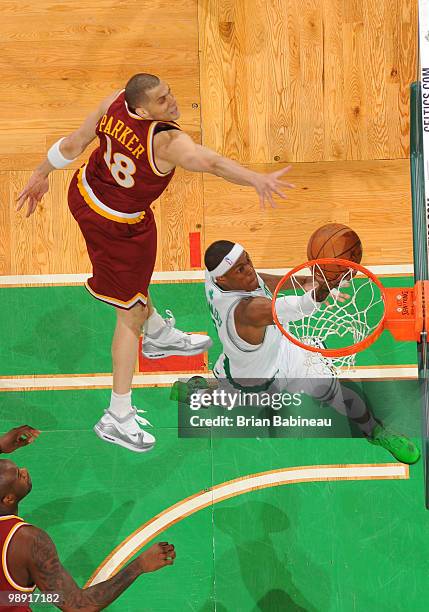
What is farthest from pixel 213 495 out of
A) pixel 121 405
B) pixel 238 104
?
pixel 238 104

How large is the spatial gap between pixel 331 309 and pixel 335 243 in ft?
1.34

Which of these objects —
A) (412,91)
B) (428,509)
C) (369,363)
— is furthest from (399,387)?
(412,91)

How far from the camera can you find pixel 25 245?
5.16 metres

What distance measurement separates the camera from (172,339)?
5.02 meters

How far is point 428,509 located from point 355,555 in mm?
470

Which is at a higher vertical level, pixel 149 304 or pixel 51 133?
pixel 51 133

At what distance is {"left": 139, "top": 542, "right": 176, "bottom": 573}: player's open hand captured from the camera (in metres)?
4.89

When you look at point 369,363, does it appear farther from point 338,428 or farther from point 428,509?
point 428,509

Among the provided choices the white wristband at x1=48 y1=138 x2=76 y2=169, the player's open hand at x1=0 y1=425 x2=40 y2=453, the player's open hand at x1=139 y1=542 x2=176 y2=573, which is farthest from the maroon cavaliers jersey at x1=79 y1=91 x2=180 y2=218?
the player's open hand at x1=139 y1=542 x2=176 y2=573

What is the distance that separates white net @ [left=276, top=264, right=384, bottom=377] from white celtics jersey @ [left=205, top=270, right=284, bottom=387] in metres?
0.17

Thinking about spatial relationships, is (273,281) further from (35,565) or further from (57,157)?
(35,565)

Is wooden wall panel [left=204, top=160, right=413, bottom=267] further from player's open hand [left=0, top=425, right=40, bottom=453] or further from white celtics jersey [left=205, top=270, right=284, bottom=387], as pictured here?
player's open hand [left=0, top=425, right=40, bottom=453]

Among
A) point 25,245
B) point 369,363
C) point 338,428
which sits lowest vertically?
point 338,428

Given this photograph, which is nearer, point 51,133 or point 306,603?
point 306,603
